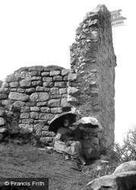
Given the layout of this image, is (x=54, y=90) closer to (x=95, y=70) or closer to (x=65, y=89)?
(x=65, y=89)

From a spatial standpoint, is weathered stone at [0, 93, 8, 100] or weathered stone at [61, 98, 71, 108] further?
weathered stone at [0, 93, 8, 100]

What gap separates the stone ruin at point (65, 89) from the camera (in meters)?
10.2

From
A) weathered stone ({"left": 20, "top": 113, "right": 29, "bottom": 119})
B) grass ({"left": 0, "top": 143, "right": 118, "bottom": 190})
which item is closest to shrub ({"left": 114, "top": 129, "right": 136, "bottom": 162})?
grass ({"left": 0, "top": 143, "right": 118, "bottom": 190})

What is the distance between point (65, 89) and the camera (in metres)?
10.5

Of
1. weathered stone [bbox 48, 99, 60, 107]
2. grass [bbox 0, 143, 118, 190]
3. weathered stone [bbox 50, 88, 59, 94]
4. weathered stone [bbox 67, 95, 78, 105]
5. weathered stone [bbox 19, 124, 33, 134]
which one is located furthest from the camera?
weathered stone [bbox 50, 88, 59, 94]

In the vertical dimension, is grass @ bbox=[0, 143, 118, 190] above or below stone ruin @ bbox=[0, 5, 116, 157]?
below

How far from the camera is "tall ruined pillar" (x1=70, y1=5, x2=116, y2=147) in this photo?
404 inches

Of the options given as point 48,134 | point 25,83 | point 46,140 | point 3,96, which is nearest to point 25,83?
point 25,83

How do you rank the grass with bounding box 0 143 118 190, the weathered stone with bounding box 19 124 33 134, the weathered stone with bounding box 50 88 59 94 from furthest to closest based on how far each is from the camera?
the weathered stone with bounding box 50 88 59 94
the weathered stone with bounding box 19 124 33 134
the grass with bounding box 0 143 118 190

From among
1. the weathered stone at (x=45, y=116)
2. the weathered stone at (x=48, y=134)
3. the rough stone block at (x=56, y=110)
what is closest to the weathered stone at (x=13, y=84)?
the weathered stone at (x=45, y=116)

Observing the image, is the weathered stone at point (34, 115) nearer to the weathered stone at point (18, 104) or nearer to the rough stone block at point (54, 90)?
the weathered stone at point (18, 104)

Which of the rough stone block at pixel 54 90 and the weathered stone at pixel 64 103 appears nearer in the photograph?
the weathered stone at pixel 64 103

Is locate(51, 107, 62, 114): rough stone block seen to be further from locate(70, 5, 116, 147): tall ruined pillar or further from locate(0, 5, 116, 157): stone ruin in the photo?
locate(70, 5, 116, 147): tall ruined pillar

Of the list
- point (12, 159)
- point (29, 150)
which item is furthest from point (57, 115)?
point (12, 159)
